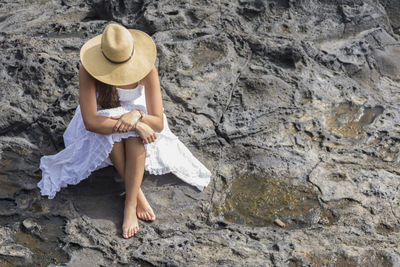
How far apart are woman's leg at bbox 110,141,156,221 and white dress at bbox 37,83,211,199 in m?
0.05

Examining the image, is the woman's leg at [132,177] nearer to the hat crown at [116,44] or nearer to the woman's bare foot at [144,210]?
the woman's bare foot at [144,210]

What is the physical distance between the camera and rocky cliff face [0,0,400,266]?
2.93m

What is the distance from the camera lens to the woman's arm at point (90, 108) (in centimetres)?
295

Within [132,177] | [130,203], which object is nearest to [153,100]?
[132,177]

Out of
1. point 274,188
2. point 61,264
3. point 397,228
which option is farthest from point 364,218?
point 61,264

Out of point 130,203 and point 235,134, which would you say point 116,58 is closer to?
point 130,203

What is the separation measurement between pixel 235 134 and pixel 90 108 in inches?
47.4

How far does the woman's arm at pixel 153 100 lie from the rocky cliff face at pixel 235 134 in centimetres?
52

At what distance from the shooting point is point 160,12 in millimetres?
Result: 4809

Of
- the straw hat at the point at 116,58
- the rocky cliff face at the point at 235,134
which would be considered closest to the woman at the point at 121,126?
the straw hat at the point at 116,58

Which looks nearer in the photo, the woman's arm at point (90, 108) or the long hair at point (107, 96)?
the woman's arm at point (90, 108)

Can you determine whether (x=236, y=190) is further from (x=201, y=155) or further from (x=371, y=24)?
(x=371, y=24)

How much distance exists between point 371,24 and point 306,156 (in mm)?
2092

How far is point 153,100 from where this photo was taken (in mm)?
3066
